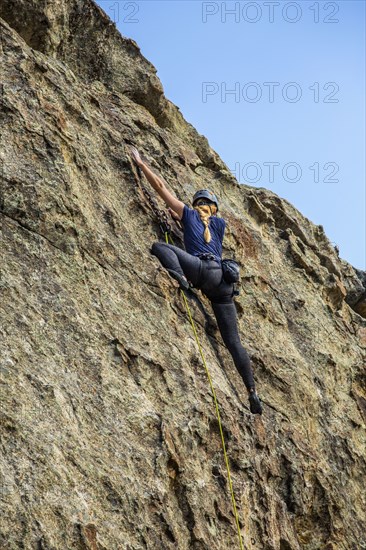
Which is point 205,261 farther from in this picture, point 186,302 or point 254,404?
point 254,404

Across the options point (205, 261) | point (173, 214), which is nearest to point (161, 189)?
point (173, 214)

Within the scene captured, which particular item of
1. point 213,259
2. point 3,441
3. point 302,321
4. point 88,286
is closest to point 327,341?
point 302,321

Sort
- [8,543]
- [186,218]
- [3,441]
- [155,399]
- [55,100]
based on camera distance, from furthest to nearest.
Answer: [186,218]
[55,100]
[155,399]
[3,441]
[8,543]

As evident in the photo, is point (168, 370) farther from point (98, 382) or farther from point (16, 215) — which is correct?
point (16, 215)

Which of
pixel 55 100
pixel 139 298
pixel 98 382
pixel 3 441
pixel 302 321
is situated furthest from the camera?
pixel 302 321

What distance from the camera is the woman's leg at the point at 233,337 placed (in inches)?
442

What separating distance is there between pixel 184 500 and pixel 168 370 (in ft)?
5.48

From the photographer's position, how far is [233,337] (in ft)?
37.6

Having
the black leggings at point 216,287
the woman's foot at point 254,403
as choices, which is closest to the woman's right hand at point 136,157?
the black leggings at point 216,287

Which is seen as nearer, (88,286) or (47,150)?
(88,286)

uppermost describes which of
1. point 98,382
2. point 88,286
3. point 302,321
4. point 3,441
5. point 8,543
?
point 302,321

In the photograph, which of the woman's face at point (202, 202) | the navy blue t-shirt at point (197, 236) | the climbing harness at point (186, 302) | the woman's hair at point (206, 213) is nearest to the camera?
the climbing harness at point (186, 302)

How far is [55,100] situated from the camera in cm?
1159

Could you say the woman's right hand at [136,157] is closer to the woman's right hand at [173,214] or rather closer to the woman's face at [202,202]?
the woman's right hand at [173,214]
